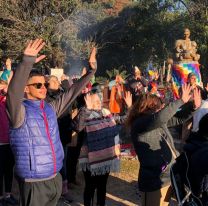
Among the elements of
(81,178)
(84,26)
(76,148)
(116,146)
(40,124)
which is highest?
(84,26)

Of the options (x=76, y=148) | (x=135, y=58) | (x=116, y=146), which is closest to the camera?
(x=116, y=146)

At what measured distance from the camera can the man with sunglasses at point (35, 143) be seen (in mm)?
3205

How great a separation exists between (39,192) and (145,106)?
52.1 inches

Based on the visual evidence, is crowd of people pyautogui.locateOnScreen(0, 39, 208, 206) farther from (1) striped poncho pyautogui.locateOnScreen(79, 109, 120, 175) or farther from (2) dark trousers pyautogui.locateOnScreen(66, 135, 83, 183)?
(2) dark trousers pyautogui.locateOnScreen(66, 135, 83, 183)

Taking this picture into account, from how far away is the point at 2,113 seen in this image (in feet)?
18.9

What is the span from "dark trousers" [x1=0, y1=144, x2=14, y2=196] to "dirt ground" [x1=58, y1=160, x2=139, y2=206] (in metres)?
0.81

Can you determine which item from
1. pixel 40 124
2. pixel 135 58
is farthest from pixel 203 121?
pixel 135 58

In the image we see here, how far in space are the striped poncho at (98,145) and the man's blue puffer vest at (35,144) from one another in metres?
1.52

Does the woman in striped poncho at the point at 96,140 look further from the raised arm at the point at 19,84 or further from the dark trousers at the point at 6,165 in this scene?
the raised arm at the point at 19,84

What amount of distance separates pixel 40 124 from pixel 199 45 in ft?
73.1

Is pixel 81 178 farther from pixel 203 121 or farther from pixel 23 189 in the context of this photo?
pixel 203 121

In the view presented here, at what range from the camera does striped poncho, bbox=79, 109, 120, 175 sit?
16.2 ft

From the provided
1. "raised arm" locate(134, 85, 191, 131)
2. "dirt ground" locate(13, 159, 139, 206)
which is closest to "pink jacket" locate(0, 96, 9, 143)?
"dirt ground" locate(13, 159, 139, 206)

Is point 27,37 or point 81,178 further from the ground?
point 27,37
